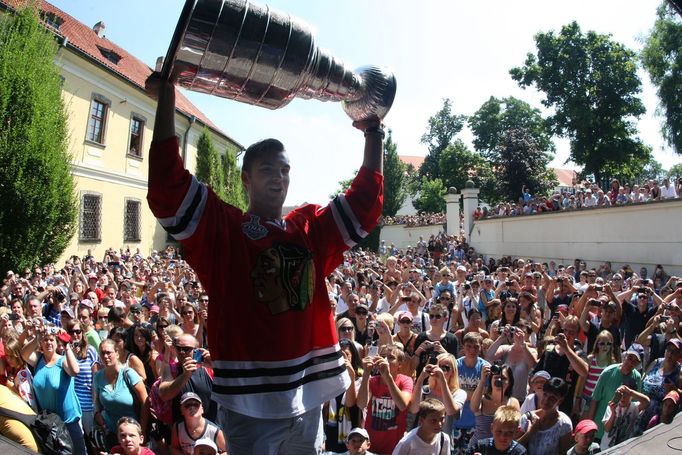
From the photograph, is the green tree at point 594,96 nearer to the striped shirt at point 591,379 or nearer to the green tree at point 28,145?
the green tree at point 28,145

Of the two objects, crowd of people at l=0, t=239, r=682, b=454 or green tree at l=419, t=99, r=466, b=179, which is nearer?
crowd of people at l=0, t=239, r=682, b=454

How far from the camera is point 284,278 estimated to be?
1955 millimetres

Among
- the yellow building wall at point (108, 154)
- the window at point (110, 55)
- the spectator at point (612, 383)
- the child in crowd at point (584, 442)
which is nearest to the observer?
the child in crowd at point (584, 442)

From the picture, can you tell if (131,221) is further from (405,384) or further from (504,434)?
(504,434)

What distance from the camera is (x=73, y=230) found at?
61.6 ft

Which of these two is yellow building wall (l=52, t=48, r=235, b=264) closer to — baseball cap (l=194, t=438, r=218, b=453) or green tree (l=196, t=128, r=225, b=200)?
green tree (l=196, t=128, r=225, b=200)

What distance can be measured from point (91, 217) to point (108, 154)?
3.12 m

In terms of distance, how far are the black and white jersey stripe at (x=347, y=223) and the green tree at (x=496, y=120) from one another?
53804mm

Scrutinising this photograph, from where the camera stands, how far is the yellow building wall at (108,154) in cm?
2156

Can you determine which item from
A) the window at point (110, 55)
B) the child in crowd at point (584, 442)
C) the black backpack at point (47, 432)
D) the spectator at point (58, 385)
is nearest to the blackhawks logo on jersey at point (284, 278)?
the child in crowd at point (584, 442)

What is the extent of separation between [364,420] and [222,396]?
3655 millimetres

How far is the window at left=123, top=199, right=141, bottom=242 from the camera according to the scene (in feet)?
84.6

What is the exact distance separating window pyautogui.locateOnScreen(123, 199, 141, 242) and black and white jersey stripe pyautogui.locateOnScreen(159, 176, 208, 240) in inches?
1001

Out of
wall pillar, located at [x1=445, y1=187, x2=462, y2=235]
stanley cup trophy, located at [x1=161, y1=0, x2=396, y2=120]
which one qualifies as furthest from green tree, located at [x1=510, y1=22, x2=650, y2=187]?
stanley cup trophy, located at [x1=161, y1=0, x2=396, y2=120]
